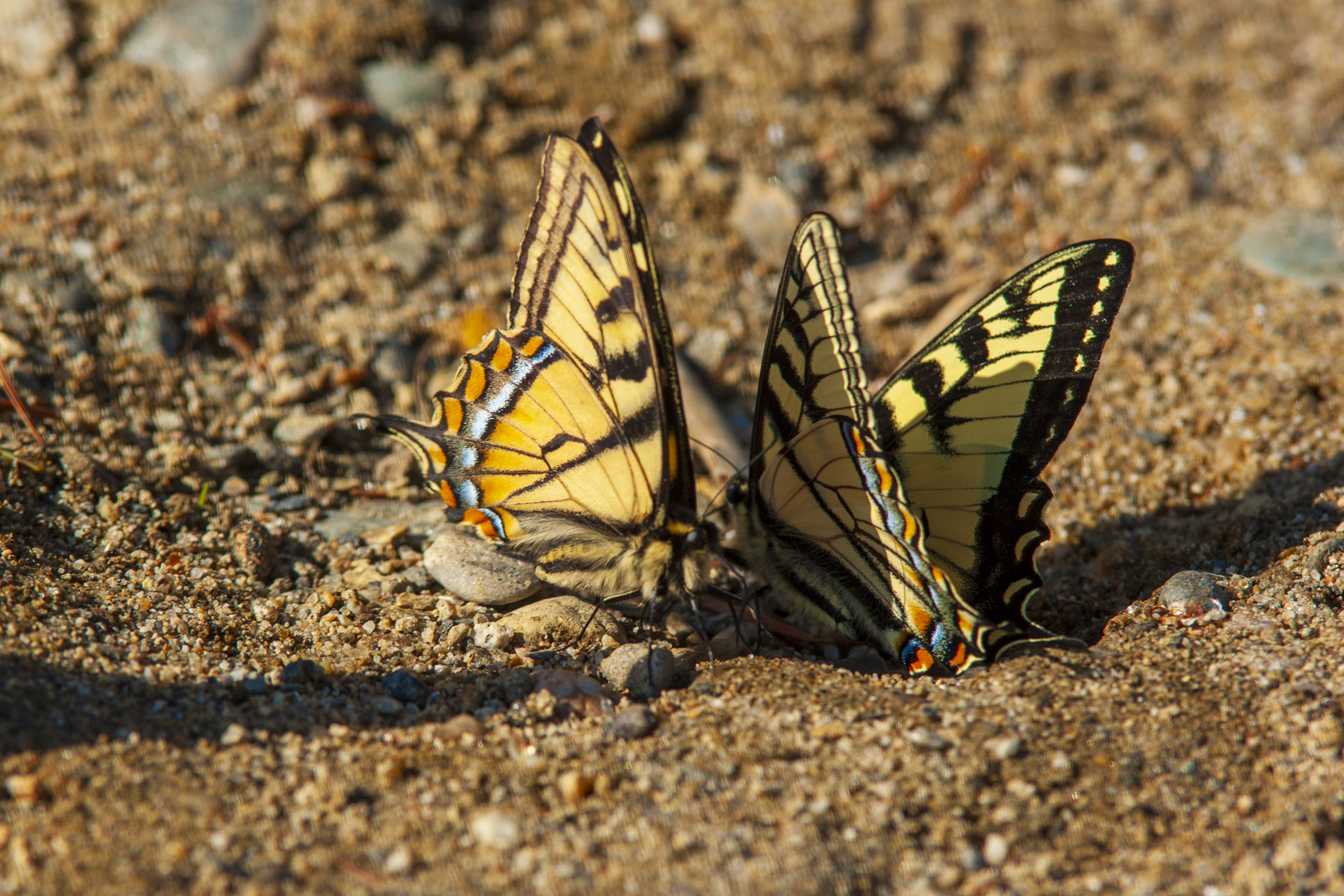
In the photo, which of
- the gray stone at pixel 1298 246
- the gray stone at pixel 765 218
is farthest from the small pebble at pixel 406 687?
the gray stone at pixel 1298 246

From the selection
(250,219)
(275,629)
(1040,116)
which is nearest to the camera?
(275,629)

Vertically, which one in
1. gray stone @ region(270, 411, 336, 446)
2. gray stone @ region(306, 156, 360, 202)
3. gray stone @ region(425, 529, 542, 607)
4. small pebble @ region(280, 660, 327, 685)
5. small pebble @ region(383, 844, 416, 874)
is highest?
gray stone @ region(306, 156, 360, 202)

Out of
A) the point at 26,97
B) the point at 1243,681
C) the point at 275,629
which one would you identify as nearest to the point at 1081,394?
the point at 1243,681

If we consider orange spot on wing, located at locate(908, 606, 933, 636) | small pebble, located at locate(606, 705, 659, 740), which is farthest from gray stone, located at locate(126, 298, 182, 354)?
orange spot on wing, located at locate(908, 606, 933, 636)

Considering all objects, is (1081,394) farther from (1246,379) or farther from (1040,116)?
(1040,116)

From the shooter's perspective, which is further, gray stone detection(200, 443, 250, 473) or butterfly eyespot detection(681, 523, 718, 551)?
gray stone detection(200, 443, 250, 473)

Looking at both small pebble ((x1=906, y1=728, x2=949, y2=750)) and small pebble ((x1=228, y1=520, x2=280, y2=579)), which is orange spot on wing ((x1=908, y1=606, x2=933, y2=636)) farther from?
small pebble ((x1=228, y1=520, x2=280, y2=579))

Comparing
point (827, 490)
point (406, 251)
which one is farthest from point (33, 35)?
point (827, 490)
